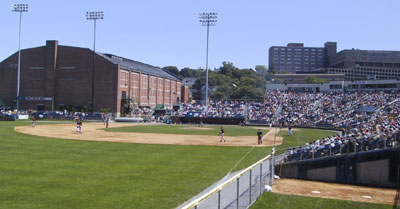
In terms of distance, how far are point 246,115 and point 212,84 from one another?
88226 millimetres

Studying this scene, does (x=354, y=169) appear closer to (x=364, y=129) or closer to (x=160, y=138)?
(x=364, y=129)

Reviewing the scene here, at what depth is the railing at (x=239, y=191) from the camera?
29.6 ft

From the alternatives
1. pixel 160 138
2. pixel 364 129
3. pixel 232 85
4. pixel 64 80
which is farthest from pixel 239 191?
pixel 232 85

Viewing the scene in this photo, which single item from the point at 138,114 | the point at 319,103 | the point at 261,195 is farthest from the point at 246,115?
the point at 261,195

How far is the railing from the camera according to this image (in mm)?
9008

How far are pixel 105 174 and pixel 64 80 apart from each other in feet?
229

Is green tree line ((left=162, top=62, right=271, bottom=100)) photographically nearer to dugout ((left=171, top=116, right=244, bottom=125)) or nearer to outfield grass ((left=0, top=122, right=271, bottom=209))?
dugout ((left=171, top=116, right=244, bottom=125))

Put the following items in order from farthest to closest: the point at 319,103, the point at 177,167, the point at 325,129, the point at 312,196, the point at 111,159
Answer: the point at 319,103 < the point at 325,129 < the point at 111,159 < the point at 177,167 < the point at 312,196

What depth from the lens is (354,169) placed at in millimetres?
19250

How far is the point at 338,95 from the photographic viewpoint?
71.3 meters

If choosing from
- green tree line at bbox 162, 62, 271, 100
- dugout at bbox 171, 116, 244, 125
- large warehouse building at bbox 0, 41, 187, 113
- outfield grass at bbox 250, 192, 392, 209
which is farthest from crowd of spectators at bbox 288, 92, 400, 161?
green tree line at bbox 162, 62, 271, 100

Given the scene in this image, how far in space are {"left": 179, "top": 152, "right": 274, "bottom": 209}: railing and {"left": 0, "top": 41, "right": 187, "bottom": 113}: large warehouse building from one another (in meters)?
66.2

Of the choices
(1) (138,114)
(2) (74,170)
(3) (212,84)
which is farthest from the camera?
(3) (212,84)

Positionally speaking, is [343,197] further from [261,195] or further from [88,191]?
[88,191]
